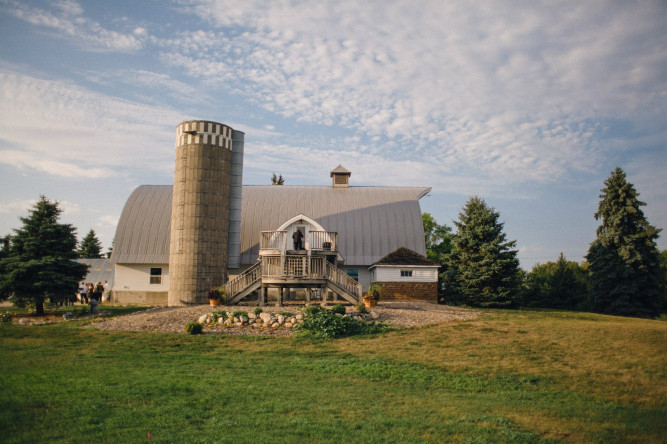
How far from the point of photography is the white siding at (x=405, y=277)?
29.7 meters

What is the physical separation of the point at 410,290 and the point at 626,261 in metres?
15.3

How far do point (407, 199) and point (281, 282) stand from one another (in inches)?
730

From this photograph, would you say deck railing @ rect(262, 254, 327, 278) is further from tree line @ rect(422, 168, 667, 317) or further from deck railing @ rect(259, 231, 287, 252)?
tree line @ rect(422, 168, 667, 317)

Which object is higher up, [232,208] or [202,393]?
[232,208]

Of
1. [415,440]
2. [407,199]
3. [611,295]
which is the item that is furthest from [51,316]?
[611,295]

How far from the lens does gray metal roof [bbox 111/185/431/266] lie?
33312mm

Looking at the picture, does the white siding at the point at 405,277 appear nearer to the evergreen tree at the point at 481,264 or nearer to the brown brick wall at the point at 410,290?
the brown brick wall at the point at 410,290

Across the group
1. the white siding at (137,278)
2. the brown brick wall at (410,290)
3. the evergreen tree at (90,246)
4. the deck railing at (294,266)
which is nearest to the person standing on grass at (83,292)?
the white siding at (137,278)

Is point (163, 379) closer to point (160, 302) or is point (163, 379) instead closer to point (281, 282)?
point (281, 282)

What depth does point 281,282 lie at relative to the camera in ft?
74.2

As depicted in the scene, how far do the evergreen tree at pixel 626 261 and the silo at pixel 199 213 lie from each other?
2609 centimetres

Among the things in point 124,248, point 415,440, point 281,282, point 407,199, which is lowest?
point 415,440

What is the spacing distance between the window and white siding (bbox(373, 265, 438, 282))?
15.7 metres

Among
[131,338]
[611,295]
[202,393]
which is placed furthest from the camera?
[611,295]
